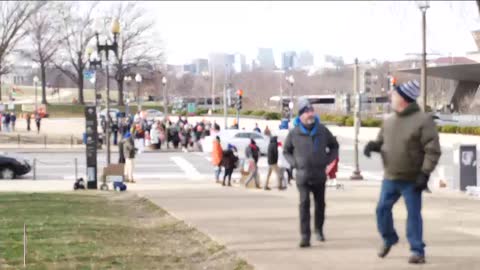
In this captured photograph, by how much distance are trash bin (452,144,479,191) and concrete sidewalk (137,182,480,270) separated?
1.17 m

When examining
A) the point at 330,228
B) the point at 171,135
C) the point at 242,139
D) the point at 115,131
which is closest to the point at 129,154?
the point at 330,228

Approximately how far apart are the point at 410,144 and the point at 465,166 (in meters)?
14.4

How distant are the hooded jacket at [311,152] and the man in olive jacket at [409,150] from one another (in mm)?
1293

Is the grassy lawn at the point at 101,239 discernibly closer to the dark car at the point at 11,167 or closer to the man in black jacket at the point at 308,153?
the man in black jacket at the point at 308,153

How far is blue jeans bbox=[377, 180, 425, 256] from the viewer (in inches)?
340

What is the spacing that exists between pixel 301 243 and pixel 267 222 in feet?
11.6

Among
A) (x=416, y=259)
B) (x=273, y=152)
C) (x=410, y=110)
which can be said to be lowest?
(x=416, y=259)

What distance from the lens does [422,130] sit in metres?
8.40

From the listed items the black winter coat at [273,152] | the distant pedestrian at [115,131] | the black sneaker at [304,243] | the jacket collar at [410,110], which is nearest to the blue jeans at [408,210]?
the jacket collar at [410,110]

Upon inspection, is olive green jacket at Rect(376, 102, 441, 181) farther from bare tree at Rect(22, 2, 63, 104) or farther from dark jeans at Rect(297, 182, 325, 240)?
bare tree at Rect(22, 2, 63, 104)

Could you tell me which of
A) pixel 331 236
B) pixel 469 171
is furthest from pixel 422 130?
pixel 469 171

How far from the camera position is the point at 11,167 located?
1230 inches

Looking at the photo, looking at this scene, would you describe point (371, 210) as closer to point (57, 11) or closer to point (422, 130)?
point (422, 130)

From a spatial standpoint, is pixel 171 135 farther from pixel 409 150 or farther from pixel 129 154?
pixel 409 150
